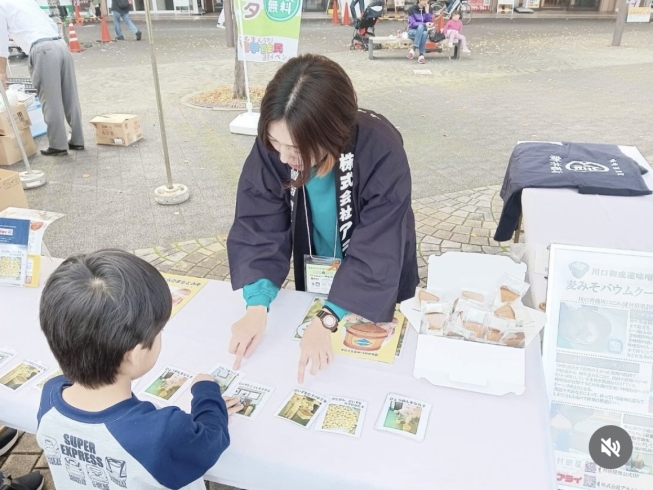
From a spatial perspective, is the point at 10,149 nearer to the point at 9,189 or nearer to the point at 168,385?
the point at 9,189

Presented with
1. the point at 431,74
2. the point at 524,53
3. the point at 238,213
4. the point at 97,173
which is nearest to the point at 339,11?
the point at 524,53

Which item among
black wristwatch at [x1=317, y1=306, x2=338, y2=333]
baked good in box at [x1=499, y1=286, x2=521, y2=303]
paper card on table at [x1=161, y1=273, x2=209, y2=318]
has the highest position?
baked good in box at [x1=499, y1=286, x2=521, y2=303]

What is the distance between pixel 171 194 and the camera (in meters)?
4.27

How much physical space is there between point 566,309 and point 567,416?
1.02 ft

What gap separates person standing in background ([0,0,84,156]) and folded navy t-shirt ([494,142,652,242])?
13.7ft

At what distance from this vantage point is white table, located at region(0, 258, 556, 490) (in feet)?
3.82

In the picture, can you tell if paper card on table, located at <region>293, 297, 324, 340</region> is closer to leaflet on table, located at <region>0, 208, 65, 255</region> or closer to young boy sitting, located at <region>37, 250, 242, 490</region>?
young boy sitting, located at <region>37, 250, 242, 490</region>

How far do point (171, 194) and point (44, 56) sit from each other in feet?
6.19

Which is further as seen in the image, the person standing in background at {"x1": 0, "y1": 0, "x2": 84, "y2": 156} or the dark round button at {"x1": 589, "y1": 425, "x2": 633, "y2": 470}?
the person standing in background at {"x1": 0, "y1": 0, "x2": 84, "y2": 156}

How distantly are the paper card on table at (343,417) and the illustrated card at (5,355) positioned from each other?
934 millimetres

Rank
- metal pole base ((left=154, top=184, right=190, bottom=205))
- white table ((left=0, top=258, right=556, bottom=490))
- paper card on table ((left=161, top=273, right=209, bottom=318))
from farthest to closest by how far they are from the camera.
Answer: metal pole base ((left=154, top=184, right=190, bottom=205))
paper card on table ((left=161, top=273, right=209, bottom=318))
white table ((left=0, top=258, right=556, bottom=490))

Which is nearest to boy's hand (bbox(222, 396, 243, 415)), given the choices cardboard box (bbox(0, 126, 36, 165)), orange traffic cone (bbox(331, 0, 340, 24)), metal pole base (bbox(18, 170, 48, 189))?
metal pole base (bbox(18, 170, 48, 189))

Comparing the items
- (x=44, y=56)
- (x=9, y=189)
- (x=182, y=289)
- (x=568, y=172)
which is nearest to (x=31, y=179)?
(x=44, y=56)

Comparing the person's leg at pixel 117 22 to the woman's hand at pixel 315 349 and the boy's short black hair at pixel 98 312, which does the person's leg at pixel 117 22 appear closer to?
the woman's hand at pixel 315 349
